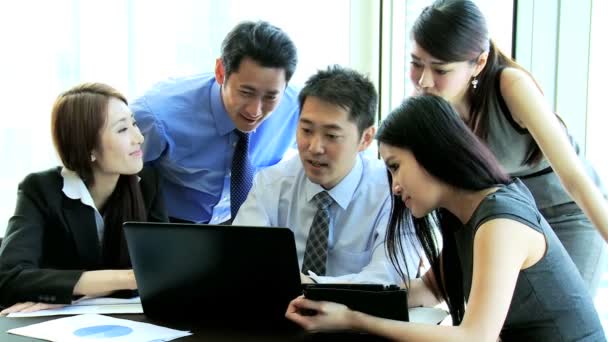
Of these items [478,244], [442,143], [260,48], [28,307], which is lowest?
[28,307]

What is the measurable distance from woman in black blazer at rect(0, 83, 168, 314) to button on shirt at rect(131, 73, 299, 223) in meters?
0.25

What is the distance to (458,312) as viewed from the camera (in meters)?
1.52

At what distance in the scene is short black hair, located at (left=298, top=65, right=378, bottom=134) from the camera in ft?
5.93

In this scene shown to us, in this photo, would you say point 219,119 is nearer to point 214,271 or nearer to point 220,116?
point 220,116

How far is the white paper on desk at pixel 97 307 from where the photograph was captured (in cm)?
145

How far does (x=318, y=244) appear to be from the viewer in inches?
67.5

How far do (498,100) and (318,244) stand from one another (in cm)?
59

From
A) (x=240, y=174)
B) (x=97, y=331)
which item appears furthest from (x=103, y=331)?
(x=240, y=174)

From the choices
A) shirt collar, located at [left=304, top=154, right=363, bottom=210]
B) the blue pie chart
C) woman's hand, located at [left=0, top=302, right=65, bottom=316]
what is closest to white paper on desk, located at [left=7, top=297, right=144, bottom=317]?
woman's hand, located at [left=0, top=302, right=65, bottom=316]

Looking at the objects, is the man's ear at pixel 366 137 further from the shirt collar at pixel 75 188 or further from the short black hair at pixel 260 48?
the shirt collar at pixel 75 188

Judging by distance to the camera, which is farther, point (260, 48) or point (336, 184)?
point (260, 48)

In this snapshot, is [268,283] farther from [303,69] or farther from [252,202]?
[303,69]

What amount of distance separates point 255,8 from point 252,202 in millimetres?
1657

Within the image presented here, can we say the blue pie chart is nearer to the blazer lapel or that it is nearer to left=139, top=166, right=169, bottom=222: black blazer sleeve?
the blazer lapel
